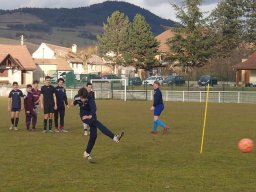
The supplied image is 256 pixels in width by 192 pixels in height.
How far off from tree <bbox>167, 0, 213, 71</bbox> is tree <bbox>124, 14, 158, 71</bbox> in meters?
15.2

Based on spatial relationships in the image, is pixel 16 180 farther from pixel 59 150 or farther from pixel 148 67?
pixel 148 67

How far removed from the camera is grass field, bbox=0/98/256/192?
9.62m

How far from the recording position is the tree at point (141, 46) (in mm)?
86625

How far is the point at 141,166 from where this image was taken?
1169cm

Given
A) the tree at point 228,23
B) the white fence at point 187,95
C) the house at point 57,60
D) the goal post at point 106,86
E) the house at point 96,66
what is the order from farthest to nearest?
the house at point 96,66 → the house at point 57,60 → the tree at point 228,23 → the goal post at point 106,86 → the white fence at point 187,95

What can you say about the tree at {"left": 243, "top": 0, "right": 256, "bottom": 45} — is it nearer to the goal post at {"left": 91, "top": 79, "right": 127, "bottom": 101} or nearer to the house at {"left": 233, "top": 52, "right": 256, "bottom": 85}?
the house at {"left": 233, "top": 52, "right": 256, "bottom": 85}

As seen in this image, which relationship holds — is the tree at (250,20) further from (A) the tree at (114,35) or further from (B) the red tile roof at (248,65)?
(A) the tree at (114,35)

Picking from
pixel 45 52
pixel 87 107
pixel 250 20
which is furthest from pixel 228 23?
pixel 87 107

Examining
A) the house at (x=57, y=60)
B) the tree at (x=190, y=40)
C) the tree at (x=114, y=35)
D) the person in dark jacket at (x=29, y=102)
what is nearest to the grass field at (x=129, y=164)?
the person in dark jacket at (x=29, y=102)

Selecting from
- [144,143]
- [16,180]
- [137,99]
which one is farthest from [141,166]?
[137,99]

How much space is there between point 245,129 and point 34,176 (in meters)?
12.0

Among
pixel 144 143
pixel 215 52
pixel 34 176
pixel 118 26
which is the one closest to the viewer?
pixel 34 176

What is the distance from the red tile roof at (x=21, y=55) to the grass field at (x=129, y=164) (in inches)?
2675

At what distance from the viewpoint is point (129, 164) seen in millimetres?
11992
